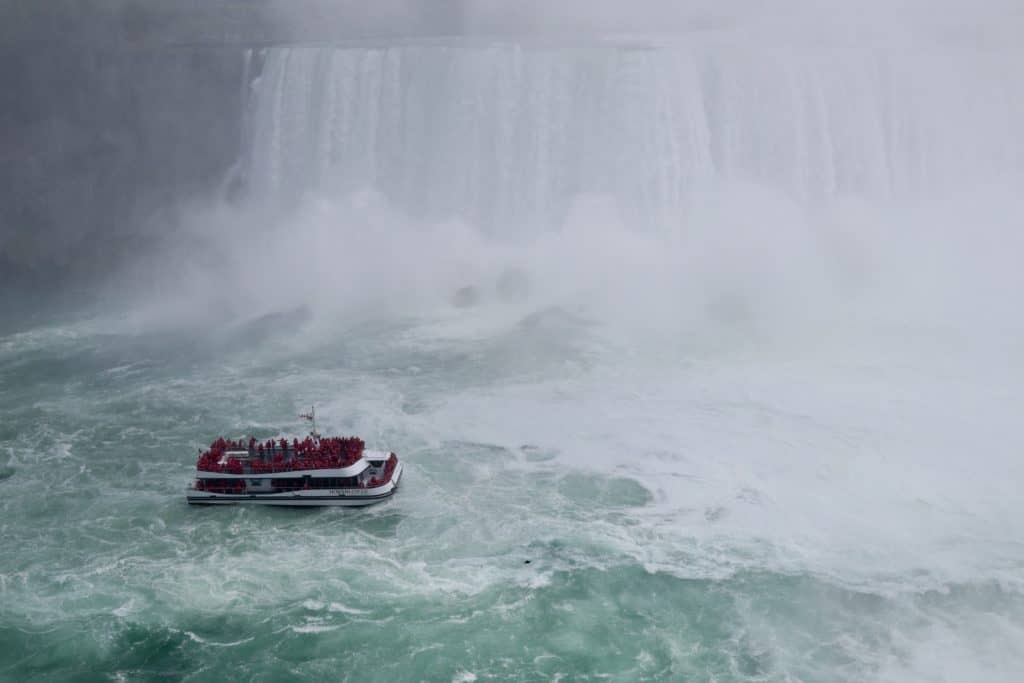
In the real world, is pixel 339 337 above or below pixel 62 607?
above

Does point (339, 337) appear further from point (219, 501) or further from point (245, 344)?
point (219, 501)

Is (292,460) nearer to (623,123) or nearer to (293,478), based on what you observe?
(293,478)

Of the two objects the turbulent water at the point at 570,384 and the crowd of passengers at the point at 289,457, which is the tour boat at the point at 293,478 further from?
the turbulent water at the point at 570,384

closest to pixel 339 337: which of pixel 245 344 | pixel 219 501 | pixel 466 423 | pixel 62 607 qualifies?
pixel 245 344

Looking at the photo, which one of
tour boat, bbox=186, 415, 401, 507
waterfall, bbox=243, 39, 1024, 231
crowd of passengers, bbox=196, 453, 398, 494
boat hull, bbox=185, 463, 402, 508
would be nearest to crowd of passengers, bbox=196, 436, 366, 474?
tour boat, bbox=186, 415, 401, 507

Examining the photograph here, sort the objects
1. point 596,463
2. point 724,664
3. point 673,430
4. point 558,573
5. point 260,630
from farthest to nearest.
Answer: point 673,430 → point 596,463 → point 558,573 → point 260,630 → point 724,664

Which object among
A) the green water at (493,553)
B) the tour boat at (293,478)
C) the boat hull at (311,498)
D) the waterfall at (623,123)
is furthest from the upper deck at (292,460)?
the waterfall at (623,123)

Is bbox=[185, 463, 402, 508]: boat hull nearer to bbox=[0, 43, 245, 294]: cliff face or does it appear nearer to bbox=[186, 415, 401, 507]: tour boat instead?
bbox=[186, 415, 401, 507]: tour boat
